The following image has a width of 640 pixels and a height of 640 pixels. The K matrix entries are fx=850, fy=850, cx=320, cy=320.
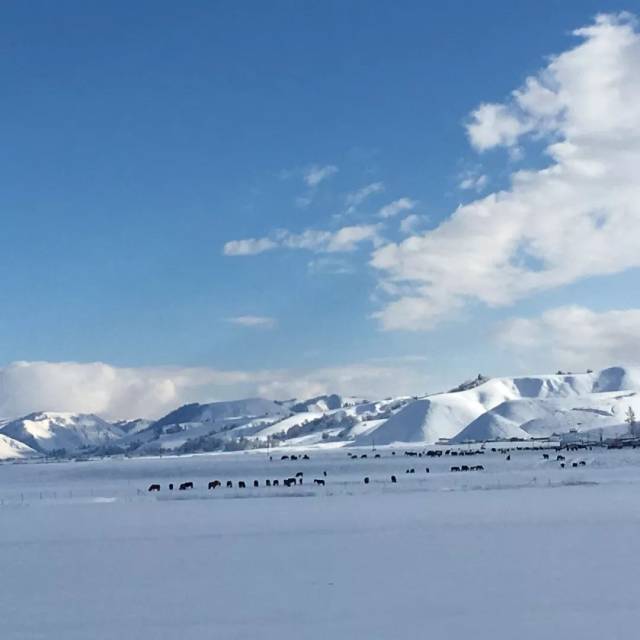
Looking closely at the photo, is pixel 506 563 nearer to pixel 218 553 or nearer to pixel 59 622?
pixel 218 553

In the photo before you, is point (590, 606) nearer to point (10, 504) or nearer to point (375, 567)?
point (375, 567)

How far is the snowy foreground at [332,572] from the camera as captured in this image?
11.8 m

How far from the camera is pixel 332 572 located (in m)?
16.5

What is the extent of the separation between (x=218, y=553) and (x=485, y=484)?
29575 millimetres

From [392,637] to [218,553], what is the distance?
9.91 m

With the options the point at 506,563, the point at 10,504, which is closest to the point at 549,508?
the point at 506,563

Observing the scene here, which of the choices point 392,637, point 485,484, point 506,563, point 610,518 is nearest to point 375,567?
point 506,563

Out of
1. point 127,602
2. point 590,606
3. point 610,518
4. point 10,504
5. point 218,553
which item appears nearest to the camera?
point 590,606

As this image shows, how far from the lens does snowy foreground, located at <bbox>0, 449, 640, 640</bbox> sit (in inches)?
466

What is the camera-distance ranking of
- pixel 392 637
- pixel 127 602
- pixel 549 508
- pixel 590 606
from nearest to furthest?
pixel 392 637 → pixel 590 606 → pixel 127 602 → pixel 549 508

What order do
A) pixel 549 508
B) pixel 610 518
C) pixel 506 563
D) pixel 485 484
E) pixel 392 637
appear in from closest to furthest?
pixel 392 637, pixel 506 563, pixel 610 518, pixel 549 508, pixel 485 484

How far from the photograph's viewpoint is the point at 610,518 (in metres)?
25.3

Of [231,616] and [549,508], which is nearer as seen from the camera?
[231,616]

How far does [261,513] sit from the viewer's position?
32.0 meters
